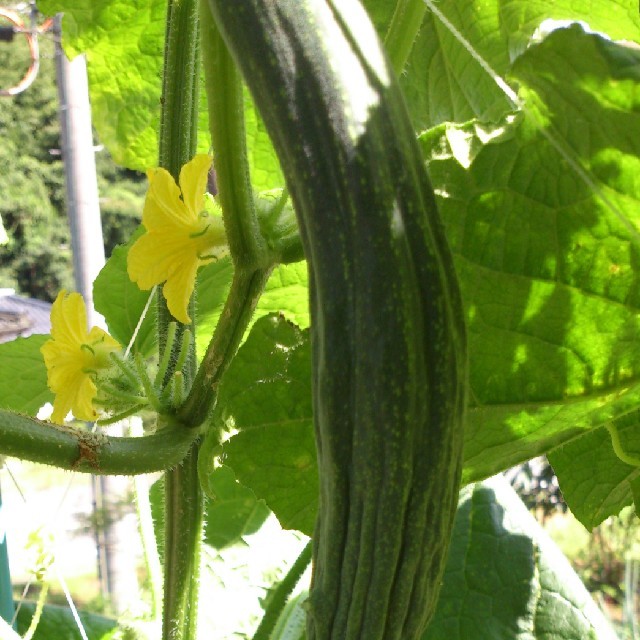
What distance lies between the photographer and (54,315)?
82cm

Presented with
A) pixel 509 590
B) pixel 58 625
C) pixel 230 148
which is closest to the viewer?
pixel 230 148

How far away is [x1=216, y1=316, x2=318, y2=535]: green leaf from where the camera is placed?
730 millimetres

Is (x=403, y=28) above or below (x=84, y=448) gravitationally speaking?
above

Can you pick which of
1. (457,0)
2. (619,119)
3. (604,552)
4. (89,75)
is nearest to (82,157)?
(89,75)

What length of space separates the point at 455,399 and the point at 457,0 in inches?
25.8

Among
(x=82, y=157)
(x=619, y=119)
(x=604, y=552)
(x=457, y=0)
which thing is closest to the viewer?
(x=619, y=119)

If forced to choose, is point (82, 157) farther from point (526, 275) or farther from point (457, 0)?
point (526, 275)

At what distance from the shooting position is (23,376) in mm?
1233

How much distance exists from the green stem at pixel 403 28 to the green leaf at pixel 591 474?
0.40 metres

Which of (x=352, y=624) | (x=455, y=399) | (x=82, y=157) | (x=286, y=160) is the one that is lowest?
(x=352, y=624)

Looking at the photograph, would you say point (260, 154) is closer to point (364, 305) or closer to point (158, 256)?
point (158, 256)

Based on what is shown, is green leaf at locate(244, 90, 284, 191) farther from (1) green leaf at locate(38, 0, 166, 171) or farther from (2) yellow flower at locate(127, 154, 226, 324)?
(2) yellow flower at locate(127, 154, 226, 324)

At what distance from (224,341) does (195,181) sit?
12 centimetres

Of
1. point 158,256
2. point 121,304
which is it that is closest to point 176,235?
point 158,256
